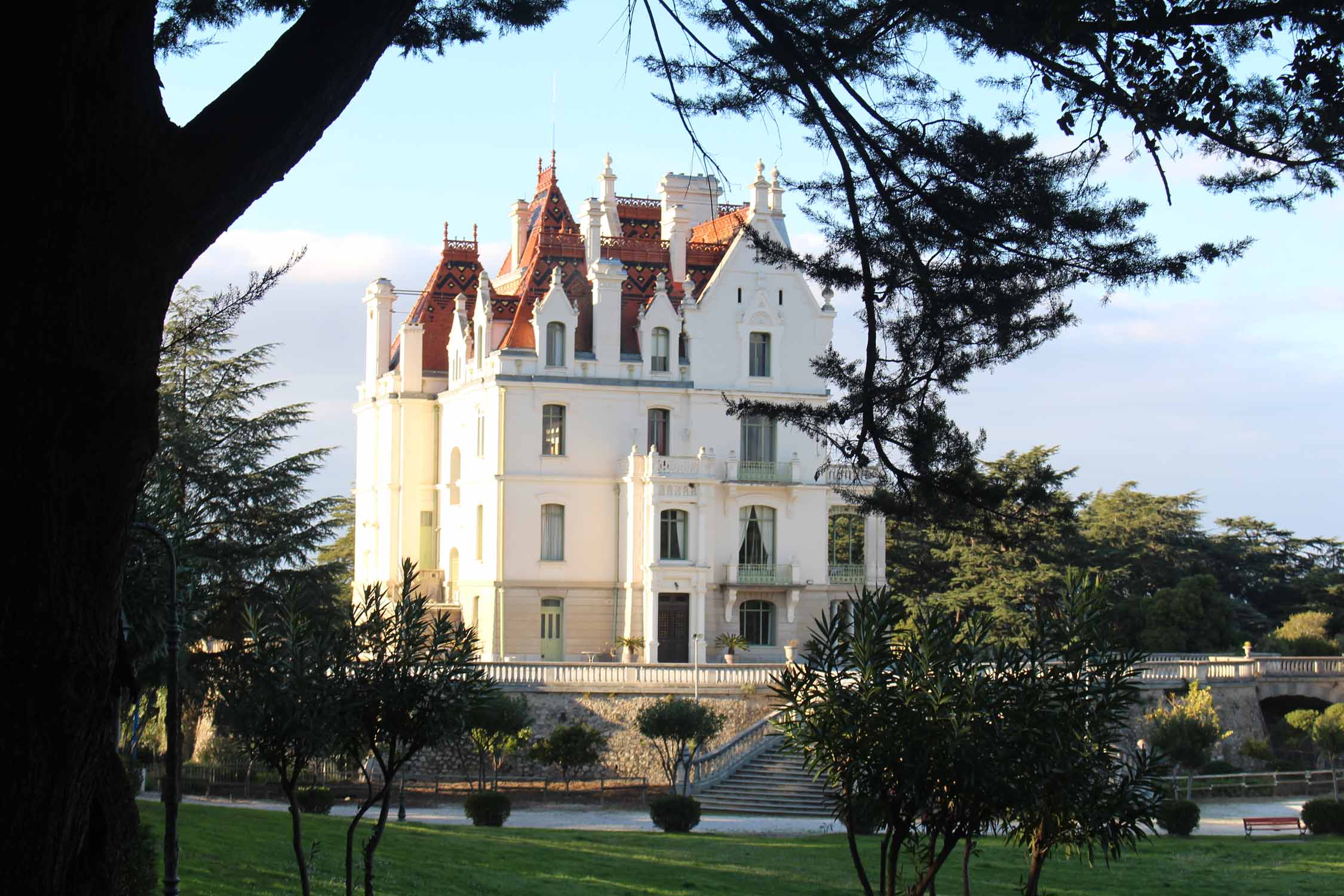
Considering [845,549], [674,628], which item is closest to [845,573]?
[845,549]

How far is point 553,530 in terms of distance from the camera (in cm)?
4519

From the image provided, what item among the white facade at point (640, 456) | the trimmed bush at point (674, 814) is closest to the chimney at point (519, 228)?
the white facade at point (640, 456)

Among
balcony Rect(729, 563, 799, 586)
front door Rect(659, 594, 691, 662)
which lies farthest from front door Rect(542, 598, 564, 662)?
balcony Rect(729, 563, 799, 586)

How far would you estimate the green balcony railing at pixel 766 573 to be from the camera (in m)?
45.7

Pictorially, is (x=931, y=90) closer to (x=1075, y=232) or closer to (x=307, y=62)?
(x=1075, y=232)

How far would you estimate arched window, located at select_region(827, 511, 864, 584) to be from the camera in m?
47.5

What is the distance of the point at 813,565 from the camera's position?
4669 centimetres

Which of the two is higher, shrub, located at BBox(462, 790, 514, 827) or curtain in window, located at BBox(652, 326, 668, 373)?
curtain in window, located at BBox(652, 326, 668, 373)

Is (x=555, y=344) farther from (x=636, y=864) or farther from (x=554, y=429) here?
(x=636, y=864)

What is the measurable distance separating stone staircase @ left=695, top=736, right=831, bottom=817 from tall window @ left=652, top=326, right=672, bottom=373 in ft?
44.2

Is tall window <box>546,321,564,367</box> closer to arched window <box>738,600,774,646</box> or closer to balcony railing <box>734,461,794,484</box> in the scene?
balcony railing <box>734,461,794,484</box>

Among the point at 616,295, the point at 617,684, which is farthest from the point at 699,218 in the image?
the point at 617,684

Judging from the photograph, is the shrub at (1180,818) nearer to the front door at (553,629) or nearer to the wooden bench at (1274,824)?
the wooden bench at (1274,824)

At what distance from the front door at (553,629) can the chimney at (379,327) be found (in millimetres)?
11868
